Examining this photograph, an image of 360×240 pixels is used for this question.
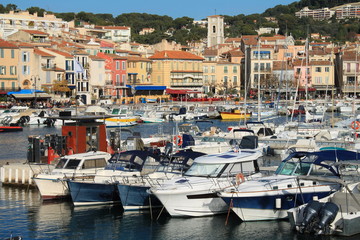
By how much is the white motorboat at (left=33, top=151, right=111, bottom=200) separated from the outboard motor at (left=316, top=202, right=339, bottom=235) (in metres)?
9.16

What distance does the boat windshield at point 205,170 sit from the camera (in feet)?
79.2

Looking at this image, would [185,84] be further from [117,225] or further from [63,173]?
[117,225]

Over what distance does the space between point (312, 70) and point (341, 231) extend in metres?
89.1

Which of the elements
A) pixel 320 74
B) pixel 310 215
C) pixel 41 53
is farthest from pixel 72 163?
pixel 320 74

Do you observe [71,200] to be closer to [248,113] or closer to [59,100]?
[248,113]

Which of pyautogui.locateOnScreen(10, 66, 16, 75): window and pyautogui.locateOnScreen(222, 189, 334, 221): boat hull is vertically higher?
pyautogui.locateOnScreen(10, 66, 16, 75): window

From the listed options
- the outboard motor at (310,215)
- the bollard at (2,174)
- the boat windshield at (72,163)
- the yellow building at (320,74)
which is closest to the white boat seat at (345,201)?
the outboard motor at (310,215)

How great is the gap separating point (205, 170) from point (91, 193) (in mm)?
4381

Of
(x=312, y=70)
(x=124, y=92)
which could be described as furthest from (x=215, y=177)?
(x=312, y=70)

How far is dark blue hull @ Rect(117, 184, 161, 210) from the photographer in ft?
81.1

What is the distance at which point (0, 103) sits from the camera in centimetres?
7888

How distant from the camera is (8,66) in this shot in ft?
267

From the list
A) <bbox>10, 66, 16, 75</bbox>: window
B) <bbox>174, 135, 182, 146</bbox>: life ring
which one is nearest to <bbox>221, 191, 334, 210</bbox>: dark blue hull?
<bbox>174, 135, 182, 146</bbox>: life ring

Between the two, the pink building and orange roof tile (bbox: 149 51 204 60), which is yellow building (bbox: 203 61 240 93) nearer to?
orange roof tile (bbox: 149 51 204 60)
